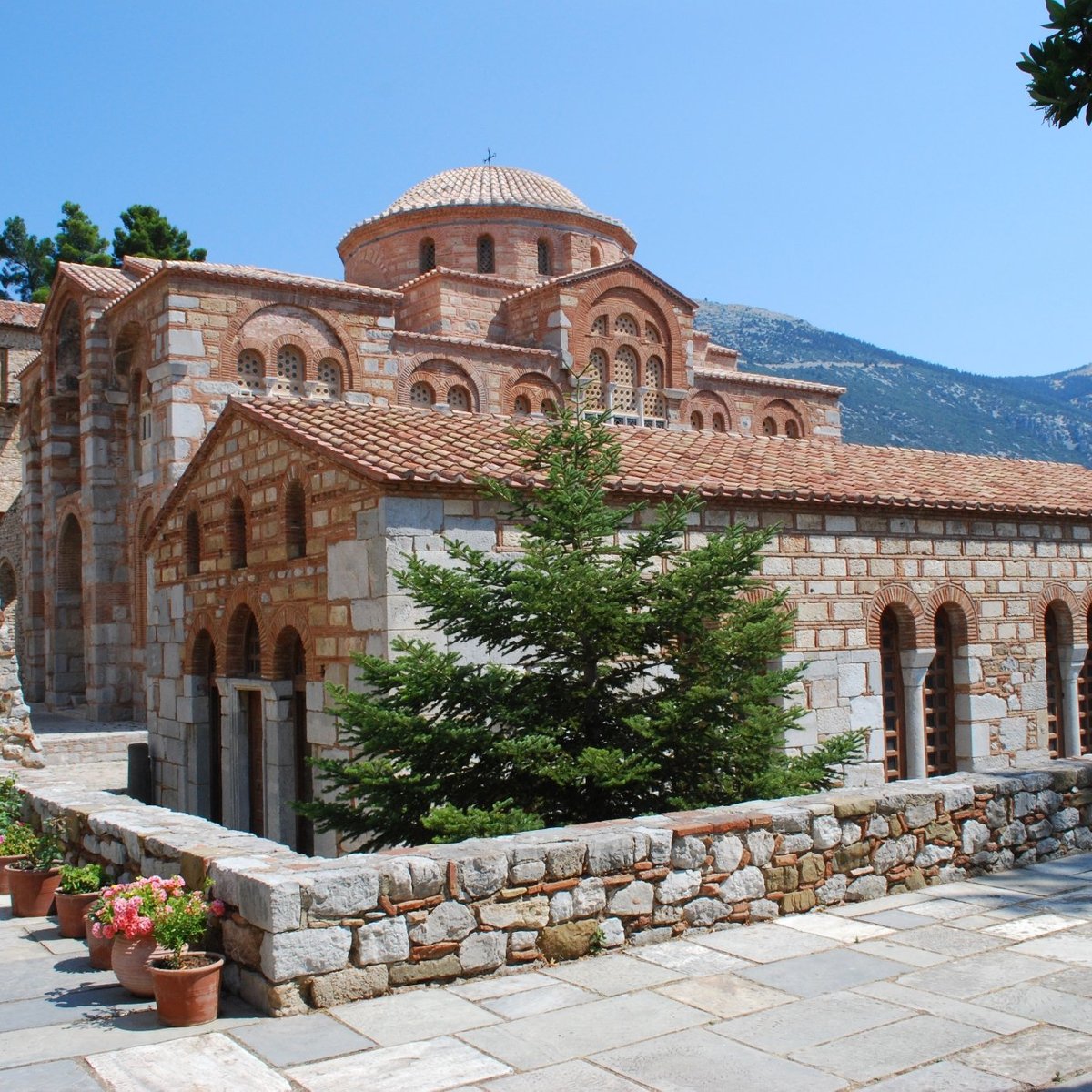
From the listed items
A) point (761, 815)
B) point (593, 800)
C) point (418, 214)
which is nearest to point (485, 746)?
point (593, 800)

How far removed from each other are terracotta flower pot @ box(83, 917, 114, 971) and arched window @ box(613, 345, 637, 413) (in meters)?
19.6

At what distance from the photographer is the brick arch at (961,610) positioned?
40.8ft

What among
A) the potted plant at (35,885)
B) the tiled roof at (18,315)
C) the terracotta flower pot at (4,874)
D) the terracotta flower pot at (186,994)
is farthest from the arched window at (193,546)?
the tiled roof at (18,315)

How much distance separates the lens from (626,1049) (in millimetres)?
4332

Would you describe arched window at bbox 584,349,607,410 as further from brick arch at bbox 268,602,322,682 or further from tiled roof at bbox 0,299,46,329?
tiled roof at bbox 0,299,46,329

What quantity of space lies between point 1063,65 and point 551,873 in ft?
12.8

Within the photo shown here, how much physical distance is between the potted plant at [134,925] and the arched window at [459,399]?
18351 millimetres

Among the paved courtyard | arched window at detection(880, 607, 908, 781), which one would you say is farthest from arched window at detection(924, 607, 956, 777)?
the paved courtyard

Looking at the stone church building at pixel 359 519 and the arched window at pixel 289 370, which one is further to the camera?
the arched window at pixel 289 370

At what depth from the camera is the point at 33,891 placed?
6.61 meters

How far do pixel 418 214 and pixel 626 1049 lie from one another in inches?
969

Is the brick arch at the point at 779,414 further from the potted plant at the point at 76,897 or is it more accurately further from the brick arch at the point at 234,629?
the potted plant at the point at 76,897

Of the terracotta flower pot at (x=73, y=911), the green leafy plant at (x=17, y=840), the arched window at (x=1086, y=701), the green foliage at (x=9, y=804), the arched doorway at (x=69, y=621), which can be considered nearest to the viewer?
the terracotta flower pot at (x=73, y=911)

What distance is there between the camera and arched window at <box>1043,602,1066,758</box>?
13617mm
